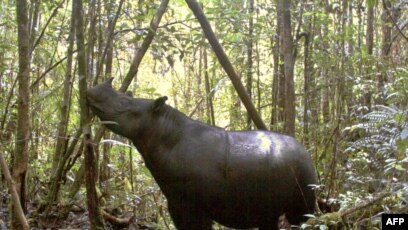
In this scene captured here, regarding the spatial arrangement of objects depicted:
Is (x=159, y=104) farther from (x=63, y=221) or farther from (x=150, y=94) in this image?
(x=150, y=94)

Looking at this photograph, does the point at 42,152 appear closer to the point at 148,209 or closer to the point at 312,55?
the point at 148,209

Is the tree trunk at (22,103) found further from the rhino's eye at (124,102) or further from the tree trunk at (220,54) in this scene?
the tree trunk at (220,54)

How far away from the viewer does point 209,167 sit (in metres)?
5.11

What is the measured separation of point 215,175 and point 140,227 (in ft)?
5.96

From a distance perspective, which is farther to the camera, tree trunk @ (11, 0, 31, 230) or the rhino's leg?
the rhino's leg

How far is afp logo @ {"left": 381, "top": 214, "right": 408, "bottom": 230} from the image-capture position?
13.5 ft

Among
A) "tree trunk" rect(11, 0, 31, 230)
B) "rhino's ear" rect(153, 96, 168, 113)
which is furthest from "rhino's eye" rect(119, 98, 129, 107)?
"tree trunk" rect(11, 0, 31, 230)

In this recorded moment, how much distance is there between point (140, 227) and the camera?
6484mm

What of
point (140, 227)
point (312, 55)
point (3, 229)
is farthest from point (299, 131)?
point (3, 229)

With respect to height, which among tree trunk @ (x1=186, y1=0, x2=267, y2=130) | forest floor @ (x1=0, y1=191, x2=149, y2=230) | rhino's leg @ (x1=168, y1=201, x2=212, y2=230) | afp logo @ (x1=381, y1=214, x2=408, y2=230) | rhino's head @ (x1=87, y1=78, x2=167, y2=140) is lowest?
forest floor @ (x1=0, y1=191, x2=149, y2=230)

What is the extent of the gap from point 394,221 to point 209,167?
1.75 m

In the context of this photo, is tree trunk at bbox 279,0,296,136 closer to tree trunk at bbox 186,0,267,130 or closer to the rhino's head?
tree trunk at bbox 186,0,267,130


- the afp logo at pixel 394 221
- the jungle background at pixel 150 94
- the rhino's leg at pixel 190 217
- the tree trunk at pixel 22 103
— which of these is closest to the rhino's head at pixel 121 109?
the jungle background at pixel 150 94

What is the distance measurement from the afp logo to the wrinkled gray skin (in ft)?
3.99
